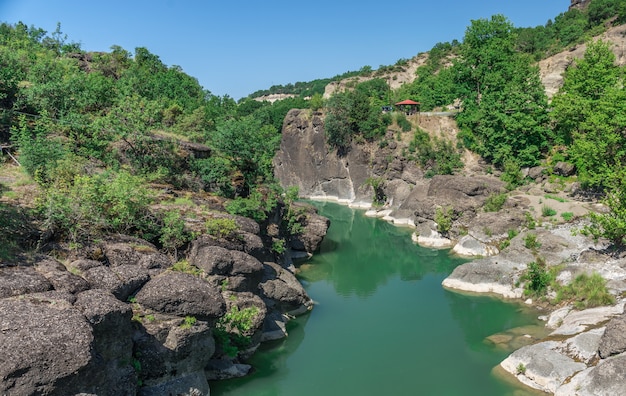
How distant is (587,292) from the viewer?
18969mm

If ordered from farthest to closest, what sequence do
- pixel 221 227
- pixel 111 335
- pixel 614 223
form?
pixel 614 223
pixel 221 227
pixel 111 335

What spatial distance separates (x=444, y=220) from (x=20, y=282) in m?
27.8

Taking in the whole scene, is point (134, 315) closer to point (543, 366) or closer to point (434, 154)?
point (543, 366)

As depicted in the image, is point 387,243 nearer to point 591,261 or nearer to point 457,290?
point 457,290

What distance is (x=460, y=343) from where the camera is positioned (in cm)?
1819

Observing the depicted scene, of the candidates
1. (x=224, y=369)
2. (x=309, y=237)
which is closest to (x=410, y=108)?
(x=309, y=237)

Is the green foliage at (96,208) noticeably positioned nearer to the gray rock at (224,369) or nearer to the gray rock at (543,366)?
the gray rock at (224,369)

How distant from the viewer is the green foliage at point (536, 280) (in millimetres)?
21188

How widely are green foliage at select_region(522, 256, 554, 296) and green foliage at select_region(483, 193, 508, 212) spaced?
10031mm

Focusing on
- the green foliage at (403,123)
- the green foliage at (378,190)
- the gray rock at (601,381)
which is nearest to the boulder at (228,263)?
the gray rock at (601,381)

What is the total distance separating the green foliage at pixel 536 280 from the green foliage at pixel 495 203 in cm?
1003

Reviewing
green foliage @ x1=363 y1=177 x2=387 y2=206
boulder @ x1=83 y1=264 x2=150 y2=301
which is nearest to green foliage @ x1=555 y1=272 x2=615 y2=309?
boulder @ x1=83 y1=264 x2=150 y2=301

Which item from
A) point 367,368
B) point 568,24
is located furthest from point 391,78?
point 367,368

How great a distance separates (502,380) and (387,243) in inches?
815
